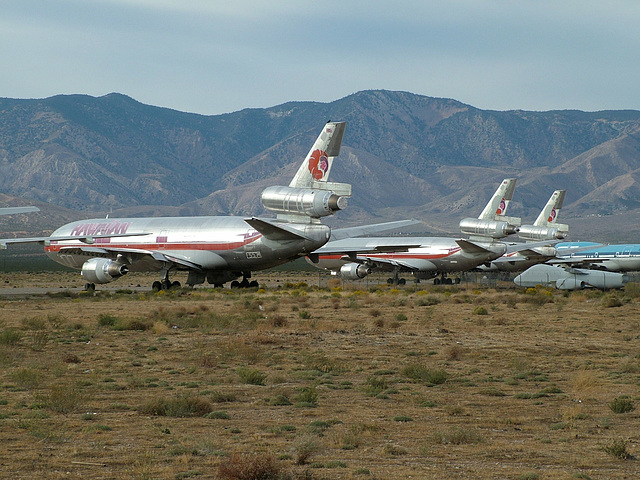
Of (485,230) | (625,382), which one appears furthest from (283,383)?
(485,230)

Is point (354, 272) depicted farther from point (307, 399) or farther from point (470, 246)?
point (307, 399)

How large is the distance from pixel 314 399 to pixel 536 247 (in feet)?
190

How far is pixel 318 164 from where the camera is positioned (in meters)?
38.8

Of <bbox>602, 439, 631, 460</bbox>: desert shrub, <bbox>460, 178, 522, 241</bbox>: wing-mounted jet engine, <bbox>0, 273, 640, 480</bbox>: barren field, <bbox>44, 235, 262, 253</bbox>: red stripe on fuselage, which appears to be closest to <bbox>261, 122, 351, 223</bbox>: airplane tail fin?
<bbox>44, 235, 262, 253</bbox>: red stripe on fuselage

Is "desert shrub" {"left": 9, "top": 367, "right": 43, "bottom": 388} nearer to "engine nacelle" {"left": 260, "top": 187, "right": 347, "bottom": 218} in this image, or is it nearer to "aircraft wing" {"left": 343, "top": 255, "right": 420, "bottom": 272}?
"engine nacelle" {"left": 260, "top": 187, "right": 347, "bottom": 218}

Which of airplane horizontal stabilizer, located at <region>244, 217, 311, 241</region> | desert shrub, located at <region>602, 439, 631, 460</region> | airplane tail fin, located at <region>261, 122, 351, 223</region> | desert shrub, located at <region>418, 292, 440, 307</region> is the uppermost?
airplane tail fin, located at <region>261, 122, 351, 223</region>

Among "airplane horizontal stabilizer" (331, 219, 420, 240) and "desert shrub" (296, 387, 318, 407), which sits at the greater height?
"airplane horizontal stabilizer" (331, 219, 420, 240)

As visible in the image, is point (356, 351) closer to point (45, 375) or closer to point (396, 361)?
point (396, 361)

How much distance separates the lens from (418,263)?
69312 mm

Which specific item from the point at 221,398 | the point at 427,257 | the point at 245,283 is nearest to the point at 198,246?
the point at 245,283

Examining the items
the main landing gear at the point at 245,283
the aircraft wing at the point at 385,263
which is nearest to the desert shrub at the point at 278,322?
the main landing gear at the point at 245,283

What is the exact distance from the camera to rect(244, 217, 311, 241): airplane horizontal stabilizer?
133 feet

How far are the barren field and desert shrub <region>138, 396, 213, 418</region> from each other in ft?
0.08

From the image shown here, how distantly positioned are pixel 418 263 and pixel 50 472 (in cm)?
6041
